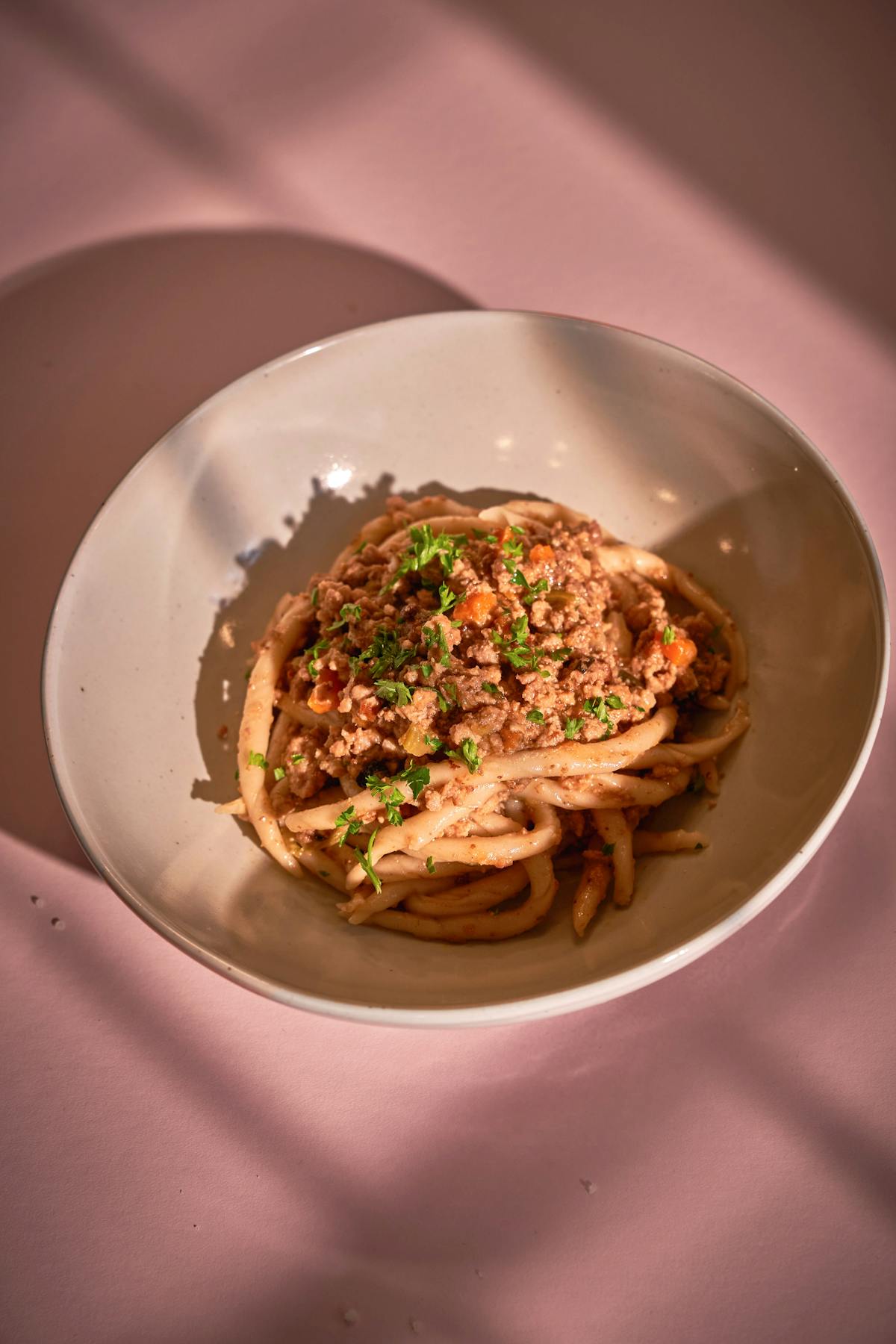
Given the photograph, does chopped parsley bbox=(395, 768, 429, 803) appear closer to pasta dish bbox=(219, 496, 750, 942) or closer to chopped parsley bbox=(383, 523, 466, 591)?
pasta dish bbox=(219, 496, 750, 942)

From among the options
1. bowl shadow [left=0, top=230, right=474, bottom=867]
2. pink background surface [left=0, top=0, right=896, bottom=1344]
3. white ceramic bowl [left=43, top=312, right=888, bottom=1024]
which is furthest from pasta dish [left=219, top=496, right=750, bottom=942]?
bowl shadow [left=0, top=230, right=474, bottom=867]

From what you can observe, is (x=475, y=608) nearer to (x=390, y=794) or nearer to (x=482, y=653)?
(x=482, y=653)

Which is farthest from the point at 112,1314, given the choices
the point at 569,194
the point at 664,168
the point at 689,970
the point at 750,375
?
the point at 664,168

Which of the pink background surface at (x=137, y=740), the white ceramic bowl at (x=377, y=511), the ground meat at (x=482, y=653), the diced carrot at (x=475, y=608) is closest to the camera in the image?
the white ceramic bowl at (x=377, y=511)

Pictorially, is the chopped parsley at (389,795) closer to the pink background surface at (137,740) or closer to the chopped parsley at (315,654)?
the chopped parsley at (315,654)

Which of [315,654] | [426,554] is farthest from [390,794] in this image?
[426,554]

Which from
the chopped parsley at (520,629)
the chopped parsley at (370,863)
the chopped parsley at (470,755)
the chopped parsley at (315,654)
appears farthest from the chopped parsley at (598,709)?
the chopped parsley at (315,654)

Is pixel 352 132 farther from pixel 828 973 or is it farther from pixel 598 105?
pixel 828 973
